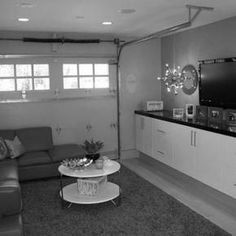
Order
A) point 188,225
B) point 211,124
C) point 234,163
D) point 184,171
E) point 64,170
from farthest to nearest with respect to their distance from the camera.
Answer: point 184,171 < point 211,124 < point 64,170 < point 234,163 < point 188,225

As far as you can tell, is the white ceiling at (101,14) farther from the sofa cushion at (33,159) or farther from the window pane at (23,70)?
the sofa cushion at (33,159)

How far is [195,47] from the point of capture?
5254 mm

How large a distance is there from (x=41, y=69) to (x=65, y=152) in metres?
1.49

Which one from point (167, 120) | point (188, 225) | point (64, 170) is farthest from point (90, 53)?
point (188, 225)

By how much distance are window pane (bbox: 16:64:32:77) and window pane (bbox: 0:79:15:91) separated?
0.16 metres

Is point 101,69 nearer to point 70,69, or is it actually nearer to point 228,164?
point 70,69

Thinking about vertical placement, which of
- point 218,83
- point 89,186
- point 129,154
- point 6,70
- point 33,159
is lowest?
point 129,154

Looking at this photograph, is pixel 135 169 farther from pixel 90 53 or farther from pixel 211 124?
pixel 90 53

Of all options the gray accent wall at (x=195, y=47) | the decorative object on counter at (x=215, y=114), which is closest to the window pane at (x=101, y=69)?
the gray accent wall at (x=195, y=47)

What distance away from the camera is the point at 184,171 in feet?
15.3

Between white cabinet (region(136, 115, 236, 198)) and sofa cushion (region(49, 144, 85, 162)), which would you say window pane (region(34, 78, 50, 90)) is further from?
white cabinet (region(136, 115, 236, 198))

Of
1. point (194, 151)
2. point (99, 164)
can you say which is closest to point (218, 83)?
point (194, 151)

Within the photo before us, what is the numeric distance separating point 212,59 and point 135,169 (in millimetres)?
2148

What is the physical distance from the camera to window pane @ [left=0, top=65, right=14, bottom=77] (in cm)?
539
